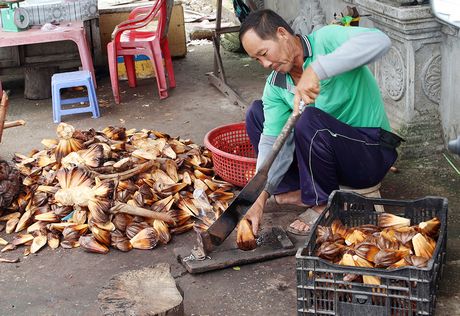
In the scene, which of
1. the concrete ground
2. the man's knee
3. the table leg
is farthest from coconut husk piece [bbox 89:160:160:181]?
the table leg

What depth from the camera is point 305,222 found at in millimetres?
4301

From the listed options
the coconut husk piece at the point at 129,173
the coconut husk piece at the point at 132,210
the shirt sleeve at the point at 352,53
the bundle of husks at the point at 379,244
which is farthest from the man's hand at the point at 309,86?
the coconut husk piece at the point at 129,173

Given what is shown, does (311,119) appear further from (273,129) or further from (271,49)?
(271,49)

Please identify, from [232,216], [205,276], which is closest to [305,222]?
[232,216]

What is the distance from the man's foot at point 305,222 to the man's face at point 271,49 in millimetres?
929

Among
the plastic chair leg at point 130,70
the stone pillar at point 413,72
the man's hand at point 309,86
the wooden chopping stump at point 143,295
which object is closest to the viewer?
the wooden chopping stump at point 143,295

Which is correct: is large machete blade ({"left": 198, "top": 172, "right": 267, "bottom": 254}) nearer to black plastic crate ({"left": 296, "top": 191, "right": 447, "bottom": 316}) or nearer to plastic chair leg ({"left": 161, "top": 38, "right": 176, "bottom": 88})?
black plastic crate ({"left": 296, "top": 191, "right": 447, "bottom": 316})

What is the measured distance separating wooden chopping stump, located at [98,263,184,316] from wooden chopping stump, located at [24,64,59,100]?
4.79m

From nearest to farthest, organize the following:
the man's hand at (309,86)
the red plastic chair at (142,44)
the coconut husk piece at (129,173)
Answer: the man's hand at (309,86), the coconut husk piece at (129,173), the red plastic chair at (142,44)

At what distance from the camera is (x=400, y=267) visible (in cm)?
298

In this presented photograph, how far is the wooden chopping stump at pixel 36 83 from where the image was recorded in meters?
7.74

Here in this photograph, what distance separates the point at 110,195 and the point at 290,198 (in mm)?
1079

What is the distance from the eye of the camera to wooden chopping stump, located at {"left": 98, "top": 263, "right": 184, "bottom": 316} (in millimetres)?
3104

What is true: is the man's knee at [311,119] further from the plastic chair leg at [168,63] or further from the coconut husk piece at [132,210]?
the plastic chair leg at [168,63]
